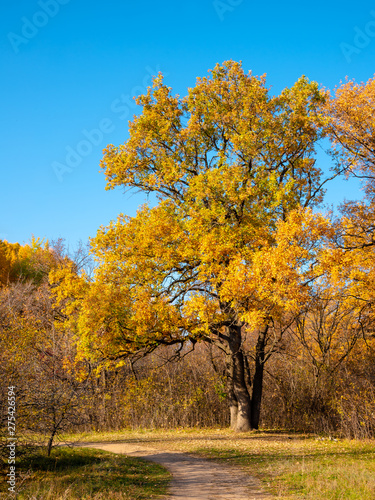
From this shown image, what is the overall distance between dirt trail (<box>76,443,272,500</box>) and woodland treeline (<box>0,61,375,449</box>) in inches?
104

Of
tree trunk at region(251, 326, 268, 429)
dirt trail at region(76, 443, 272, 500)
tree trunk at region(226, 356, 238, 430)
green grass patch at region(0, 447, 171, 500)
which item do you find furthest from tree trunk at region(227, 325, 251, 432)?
green grass patch at region(0, 447, 171, 500)

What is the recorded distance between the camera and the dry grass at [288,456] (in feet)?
25.7

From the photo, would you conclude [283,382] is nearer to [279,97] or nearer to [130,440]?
[130,440]

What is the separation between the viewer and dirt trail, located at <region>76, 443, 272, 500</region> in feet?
25.6

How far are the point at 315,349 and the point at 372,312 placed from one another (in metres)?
3.80

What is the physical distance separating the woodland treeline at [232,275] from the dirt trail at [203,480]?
2.63 metres

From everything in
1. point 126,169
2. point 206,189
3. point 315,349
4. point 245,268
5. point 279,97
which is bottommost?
point 315,349

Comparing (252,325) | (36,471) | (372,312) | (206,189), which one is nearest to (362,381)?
(372,312)

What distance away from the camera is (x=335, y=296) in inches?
555

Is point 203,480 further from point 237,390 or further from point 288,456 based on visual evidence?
point 237,390

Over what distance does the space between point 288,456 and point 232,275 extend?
5016 mm

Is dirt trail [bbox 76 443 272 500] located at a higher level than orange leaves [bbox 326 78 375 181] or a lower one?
lower

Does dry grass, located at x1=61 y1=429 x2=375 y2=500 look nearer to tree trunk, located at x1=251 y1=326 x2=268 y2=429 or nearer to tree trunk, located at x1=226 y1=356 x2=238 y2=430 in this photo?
tree trunk, located at x1=226 y1=356 x2=238 y2=430

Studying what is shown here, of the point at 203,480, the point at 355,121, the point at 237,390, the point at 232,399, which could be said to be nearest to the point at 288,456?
the point at 203,480
